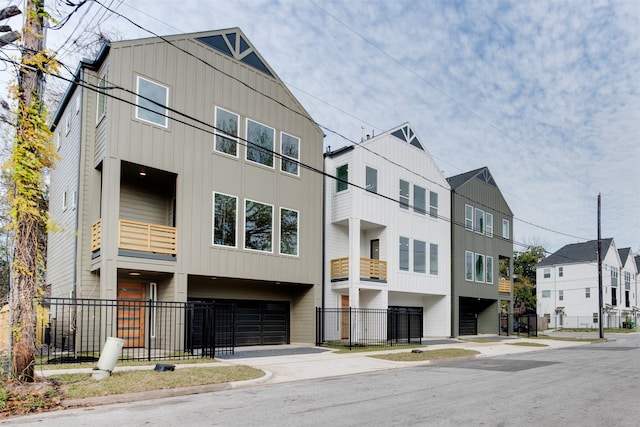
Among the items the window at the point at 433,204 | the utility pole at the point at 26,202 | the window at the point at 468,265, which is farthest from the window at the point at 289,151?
the window at the point at 468,265

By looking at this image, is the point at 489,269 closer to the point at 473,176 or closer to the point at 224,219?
the point at 473,176

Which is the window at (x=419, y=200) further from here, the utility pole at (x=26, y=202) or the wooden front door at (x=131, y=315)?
the utility pole at (x=26, y=202)

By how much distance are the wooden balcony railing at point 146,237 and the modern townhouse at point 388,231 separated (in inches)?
322

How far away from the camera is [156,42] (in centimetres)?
1777

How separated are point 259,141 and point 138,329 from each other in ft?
27.7

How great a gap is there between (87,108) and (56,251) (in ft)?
21.2

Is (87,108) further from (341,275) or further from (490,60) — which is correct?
(490,60)

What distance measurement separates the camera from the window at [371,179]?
2480cm

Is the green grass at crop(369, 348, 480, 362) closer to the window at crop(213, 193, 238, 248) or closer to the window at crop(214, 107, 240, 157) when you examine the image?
the window at crop(213, 193, 238, 248)

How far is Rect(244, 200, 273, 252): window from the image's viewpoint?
19875mm

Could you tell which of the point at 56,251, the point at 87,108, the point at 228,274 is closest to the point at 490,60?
the point at 228,274

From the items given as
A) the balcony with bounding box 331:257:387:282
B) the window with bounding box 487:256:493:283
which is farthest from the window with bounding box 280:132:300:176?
the window with bounding box 487:256:493:283

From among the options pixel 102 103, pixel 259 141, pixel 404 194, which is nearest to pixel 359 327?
pixel 404 194

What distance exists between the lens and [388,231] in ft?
84.6
